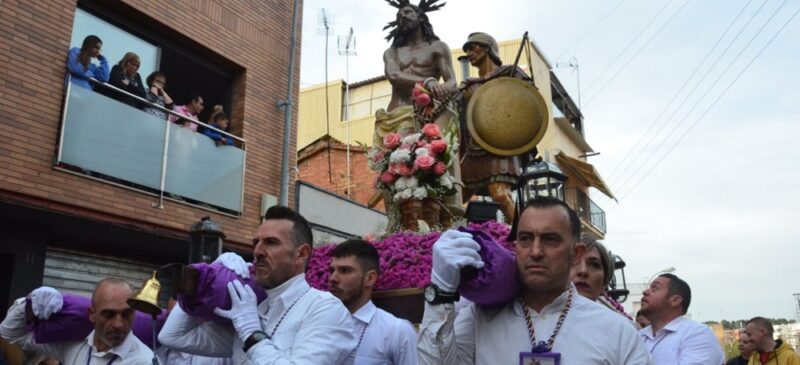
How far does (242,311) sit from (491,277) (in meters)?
1.27

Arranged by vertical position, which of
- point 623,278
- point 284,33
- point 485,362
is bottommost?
point 485,362

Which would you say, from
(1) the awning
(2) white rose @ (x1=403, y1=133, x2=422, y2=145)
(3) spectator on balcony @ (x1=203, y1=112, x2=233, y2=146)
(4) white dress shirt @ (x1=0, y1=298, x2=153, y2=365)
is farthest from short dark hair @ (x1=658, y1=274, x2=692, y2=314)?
(1) the awning

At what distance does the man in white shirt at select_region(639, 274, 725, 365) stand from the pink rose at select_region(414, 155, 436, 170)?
2169 mm

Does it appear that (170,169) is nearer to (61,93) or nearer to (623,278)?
(61,93)

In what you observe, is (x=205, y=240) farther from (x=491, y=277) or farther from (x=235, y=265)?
(x=491, y=277)

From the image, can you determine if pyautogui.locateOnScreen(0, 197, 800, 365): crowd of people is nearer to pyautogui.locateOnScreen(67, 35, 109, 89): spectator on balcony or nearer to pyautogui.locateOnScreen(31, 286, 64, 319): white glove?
pyautogui.locateOnScreen(31, 286, 64, 319): white glove

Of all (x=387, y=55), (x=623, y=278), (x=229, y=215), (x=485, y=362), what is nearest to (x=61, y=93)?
(x=229, y=215)

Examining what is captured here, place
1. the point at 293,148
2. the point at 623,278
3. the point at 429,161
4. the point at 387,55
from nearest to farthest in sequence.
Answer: the point at 429,161, the point at 623,278, the point at 387,55, the point at 293,148

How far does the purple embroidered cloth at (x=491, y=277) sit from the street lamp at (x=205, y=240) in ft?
15.0

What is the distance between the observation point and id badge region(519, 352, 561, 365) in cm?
248

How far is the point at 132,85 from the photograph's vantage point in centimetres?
991

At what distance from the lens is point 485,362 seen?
8.69ft

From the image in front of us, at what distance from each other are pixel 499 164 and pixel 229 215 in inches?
202

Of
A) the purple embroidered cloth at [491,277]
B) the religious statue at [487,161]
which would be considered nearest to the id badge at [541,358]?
the purple embroidered cloth at [491,277]
